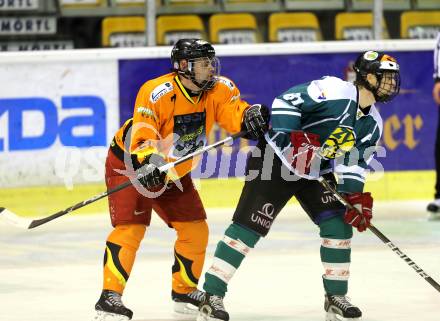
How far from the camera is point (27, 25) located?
948 centimetres

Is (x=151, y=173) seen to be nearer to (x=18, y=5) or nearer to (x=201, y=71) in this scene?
(x=201, y=71)

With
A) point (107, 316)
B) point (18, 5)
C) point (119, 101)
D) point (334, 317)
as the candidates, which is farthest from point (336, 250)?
point (18, 5)

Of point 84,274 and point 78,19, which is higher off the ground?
point 78,19

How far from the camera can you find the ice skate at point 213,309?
5082 mm

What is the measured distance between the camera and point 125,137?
17.7ft

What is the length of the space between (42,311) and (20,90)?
2.95 m

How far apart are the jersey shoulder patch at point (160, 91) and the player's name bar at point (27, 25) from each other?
14.4ft

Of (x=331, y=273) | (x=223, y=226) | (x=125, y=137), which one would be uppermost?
(x=125, y=137)

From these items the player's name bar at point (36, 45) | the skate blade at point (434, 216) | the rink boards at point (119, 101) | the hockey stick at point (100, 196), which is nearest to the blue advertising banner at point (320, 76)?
the rink boards at point (119, 101)

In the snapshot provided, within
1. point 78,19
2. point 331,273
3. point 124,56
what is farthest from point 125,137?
point 78,19

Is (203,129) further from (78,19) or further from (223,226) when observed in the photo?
(78,19)

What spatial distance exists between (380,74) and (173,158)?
101cm

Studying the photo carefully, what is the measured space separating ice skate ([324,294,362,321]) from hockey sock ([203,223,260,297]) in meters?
0.45

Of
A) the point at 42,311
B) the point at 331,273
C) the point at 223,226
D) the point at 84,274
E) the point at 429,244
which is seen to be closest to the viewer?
the point at 331,273
